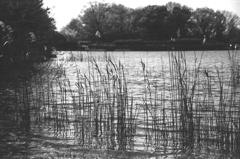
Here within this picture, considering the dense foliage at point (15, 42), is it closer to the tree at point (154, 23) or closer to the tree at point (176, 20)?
the tree at point (176, 20)

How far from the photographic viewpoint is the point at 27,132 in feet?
27.7

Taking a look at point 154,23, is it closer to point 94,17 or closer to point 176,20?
point 176,20

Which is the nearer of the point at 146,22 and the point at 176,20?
the point at 176,20

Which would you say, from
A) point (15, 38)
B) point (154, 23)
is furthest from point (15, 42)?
point (154, 23)

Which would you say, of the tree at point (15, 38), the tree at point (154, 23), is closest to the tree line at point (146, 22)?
the tree at point (154, 23)

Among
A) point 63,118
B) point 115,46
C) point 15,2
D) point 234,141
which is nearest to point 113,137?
point 63,118

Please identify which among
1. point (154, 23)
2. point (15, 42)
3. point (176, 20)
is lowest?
point (15, 42)

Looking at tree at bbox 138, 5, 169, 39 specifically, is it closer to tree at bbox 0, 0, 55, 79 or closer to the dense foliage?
the dense foliage

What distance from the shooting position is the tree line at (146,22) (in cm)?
7700

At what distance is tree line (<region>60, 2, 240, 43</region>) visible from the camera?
77.0 m

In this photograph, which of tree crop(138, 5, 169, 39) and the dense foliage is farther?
tree crop(138, 5, 169, 39)

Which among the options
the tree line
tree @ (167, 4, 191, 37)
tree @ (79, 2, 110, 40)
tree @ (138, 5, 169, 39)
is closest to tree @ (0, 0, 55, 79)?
the tree line

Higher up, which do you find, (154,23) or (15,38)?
(154,23)

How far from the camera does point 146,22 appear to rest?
8200cm
